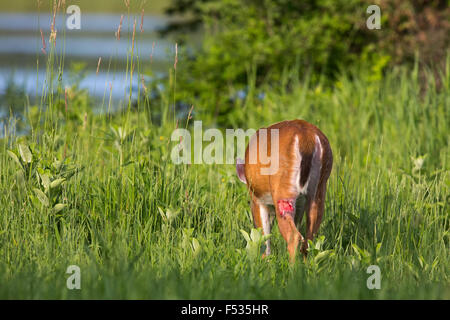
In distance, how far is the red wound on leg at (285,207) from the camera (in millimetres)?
3240

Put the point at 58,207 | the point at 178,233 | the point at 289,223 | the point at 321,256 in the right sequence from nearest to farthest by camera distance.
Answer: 1. the point at 289,223
2. the point at 321,256
3. the point at 58,207
4. the point at 178,233

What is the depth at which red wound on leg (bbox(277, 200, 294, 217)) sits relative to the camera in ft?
10.6

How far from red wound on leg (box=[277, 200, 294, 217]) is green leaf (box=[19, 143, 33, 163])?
64.0 inches

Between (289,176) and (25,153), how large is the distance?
167 centimetres

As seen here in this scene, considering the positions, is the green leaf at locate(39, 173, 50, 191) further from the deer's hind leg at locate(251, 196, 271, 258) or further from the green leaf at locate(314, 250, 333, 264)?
the green leaf at locate(314, 250, 333, 264)

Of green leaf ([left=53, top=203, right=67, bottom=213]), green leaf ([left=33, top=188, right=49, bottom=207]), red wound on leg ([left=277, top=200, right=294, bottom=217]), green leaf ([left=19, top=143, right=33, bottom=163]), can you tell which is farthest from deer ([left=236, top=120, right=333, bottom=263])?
green leaf ([left=19, top=143, right=33, bottom=163])

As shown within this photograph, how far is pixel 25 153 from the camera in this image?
396 cm

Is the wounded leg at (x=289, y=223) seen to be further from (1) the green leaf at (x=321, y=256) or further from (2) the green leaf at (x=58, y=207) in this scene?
(2) the green leaf at (x=58, y=207)

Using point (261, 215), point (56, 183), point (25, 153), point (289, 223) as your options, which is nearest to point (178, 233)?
point (261, 215)

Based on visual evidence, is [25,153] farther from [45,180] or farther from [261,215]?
[261,215]

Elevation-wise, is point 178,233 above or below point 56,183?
below

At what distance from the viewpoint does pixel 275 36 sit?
25.7 ft
